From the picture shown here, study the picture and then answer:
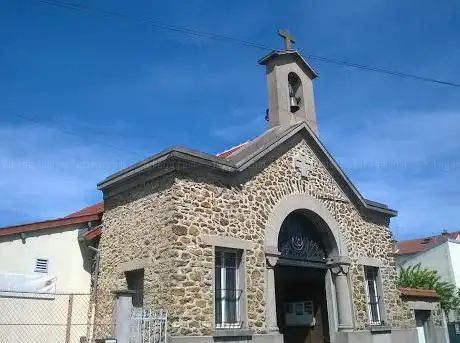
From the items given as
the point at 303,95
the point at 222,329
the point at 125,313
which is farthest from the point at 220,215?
the point at 303,95

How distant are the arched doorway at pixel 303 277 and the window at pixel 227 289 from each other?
1.51 meters

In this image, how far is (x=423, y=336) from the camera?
1589cm

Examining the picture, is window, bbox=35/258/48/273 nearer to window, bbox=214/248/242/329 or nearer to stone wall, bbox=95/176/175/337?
stone wall, bbox=95/176/175/337

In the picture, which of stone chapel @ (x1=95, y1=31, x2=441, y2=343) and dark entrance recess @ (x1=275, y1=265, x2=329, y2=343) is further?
dark entrance recess @ (x1=275, y1=265, x2=329, y2=343)

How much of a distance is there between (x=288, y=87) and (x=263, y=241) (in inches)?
217

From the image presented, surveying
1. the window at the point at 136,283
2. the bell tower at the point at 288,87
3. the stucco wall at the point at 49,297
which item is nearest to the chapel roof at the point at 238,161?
the bell tower at the point at 288,87

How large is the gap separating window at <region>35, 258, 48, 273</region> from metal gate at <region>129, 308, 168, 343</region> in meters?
3.66

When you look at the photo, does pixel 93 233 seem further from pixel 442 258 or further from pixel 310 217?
pixel 442 258

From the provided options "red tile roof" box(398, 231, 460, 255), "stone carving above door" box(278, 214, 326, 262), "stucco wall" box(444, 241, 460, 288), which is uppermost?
"red tile roof" box(398, 231, 460, 255)

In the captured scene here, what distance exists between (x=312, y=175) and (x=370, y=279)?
392 cm

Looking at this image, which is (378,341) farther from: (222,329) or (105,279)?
(105,279)

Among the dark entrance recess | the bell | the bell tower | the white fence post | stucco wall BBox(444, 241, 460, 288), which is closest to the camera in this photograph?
the white fence post

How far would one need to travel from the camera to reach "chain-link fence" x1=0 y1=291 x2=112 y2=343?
1025 centimetres

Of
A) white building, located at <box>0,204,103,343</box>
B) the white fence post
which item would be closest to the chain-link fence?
white building, located at <box>0,204,103,343</box>
